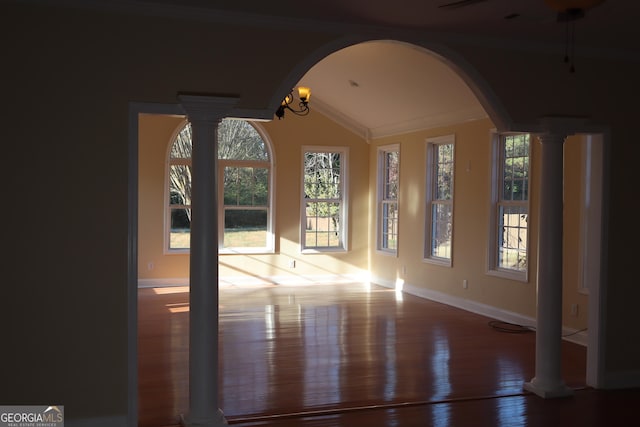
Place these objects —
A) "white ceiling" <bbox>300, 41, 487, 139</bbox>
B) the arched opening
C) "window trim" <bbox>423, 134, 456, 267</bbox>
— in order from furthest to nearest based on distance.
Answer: "window trim" <bbox>423, 134, 456, 267</bbox> < the arched opening < "white ceiling" <bbox>300, 41, 487, 139</bbox>

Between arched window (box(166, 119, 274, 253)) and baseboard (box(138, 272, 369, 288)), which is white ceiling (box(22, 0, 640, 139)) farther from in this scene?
baseboard (box(138, 272, 369, 288))

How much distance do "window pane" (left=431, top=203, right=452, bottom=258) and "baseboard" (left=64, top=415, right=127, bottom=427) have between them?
19.1 ft

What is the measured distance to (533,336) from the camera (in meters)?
6.71

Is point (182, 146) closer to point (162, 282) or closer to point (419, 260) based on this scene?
point (162, 282)

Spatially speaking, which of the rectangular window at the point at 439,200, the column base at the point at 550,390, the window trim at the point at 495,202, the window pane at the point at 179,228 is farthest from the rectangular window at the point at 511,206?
the window pane at the point at 179,228

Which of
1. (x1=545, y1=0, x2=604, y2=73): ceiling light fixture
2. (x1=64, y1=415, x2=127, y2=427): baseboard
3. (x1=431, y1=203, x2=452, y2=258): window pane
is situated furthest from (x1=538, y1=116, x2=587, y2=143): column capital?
(x1=431, y1=203, x2=452, y2=258): window pane

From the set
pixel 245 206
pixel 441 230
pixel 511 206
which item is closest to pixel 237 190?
pixel 245 206

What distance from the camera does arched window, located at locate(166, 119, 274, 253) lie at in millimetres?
9953

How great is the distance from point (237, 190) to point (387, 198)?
2520 millimetres

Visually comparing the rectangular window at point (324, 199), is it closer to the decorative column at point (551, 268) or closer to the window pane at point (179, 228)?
the window pane at point (179, 228)

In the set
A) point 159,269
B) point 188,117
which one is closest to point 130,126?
point 188,117

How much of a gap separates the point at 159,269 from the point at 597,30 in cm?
736

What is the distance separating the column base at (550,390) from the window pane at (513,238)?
2689mm

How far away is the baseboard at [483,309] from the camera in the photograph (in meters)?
6.51
